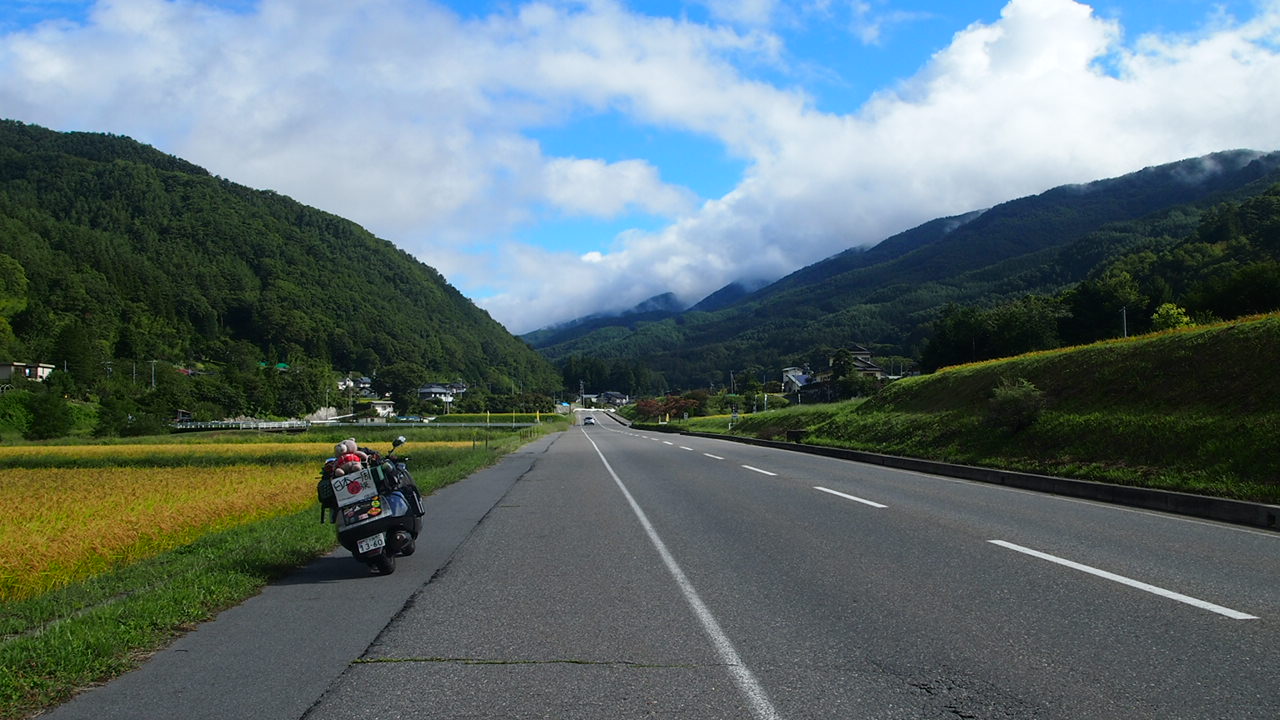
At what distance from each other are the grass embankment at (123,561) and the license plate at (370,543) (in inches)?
37.0

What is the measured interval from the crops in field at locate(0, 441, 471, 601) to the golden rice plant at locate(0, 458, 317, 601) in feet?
0.04

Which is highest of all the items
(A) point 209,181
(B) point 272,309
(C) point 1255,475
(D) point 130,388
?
(A) point 209,181

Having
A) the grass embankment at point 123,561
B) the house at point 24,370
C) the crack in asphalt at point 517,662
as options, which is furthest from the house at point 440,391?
the crack in asphalt at point 517,662

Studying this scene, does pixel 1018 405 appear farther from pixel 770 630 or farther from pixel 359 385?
pixel 359 385

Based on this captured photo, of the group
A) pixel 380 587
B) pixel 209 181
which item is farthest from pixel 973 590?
pixel 209 181

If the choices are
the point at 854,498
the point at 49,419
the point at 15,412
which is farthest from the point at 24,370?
the point at 854,498

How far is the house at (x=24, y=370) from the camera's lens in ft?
298

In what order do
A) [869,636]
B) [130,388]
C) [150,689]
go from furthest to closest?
[130,388] → [869,636] → [150,689]

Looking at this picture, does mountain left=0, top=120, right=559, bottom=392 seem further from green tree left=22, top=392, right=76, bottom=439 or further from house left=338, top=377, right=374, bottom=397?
green tree left=22, top=392, right=76, bottom=439

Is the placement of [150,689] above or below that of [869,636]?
above

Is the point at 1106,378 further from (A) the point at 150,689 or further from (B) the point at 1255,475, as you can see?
(A) the point at 150,689

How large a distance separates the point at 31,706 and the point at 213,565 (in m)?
3.93

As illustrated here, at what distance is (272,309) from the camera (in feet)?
470

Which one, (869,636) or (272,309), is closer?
(869,636)
